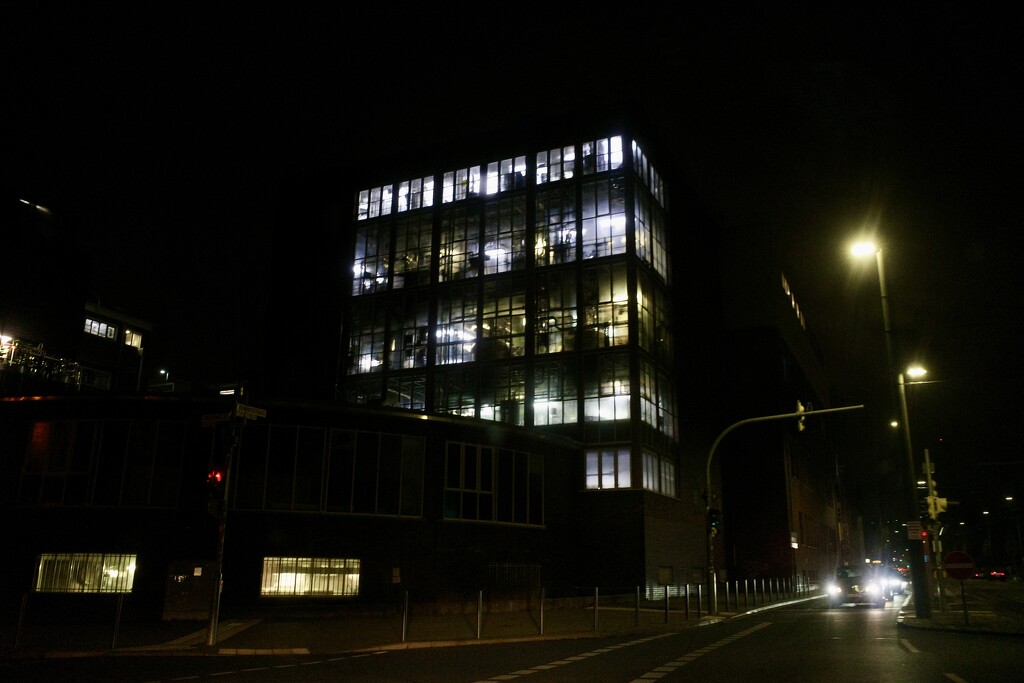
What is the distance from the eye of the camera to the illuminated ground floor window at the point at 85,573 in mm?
26578

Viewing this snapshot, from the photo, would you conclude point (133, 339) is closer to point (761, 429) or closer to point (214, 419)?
point (761, 429)

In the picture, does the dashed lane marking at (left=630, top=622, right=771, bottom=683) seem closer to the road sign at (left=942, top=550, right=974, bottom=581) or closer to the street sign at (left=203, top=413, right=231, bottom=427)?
the road sign at (left=942, top=550, right=974, bottom=581)

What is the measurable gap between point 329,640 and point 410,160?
43196 millimetres

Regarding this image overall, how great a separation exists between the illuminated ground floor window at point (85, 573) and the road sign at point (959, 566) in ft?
82.2

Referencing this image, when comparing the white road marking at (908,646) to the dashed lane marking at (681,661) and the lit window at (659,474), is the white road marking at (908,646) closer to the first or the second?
the dashed lane marking at (681,661)

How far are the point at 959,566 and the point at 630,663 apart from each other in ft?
38.5

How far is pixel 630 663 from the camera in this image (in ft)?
47.0

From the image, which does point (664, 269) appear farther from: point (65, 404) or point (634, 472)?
Result: point (65, 404)

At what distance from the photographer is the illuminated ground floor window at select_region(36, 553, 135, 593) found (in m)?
26.6

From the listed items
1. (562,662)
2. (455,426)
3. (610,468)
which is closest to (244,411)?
(562,662)

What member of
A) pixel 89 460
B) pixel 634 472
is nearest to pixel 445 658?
pixel 89 460

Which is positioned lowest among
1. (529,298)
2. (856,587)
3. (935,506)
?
(856,587)

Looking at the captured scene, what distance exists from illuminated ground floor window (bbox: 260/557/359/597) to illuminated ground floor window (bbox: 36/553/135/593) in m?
4.50

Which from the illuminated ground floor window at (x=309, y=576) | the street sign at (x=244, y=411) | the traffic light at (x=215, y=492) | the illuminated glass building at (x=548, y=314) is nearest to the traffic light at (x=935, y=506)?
the illuminated glass building at (x=548, y=314)
